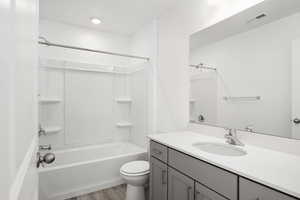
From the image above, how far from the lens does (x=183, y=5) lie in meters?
2.04

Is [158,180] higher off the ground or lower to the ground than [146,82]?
lower

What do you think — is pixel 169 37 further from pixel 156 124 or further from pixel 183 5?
pixel 156 124

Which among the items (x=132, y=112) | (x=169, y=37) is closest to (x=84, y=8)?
(x=169, y=37)

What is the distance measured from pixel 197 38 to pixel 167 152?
1323 mm

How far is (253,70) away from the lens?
1.40 metres

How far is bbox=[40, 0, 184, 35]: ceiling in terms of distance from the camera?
2.16 m

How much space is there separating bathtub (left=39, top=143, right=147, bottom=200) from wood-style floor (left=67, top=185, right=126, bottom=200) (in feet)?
0.19

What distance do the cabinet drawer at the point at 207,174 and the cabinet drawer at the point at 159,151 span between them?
107mm

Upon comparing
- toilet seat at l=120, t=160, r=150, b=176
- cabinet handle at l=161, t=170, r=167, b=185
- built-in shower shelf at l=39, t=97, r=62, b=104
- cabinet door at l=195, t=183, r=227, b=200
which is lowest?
toilet seat at l=120, t=160, r=150, b=176

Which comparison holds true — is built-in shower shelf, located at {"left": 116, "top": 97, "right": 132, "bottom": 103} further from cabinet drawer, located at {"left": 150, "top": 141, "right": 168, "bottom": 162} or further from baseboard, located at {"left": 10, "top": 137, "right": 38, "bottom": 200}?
baseboard, located at {"left": 10, "top": 137, "right": 38, "bottom": 200}

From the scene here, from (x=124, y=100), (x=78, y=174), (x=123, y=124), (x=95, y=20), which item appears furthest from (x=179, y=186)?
(x=95, y=20)

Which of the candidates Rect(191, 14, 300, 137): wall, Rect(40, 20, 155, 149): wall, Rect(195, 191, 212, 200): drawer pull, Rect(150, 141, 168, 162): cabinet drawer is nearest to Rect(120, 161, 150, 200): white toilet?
Rect(150, 141, 168, 162): cabinet drawer

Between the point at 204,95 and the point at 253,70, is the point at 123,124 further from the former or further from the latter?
the point at 253,70

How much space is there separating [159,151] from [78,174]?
1239 millimetres
